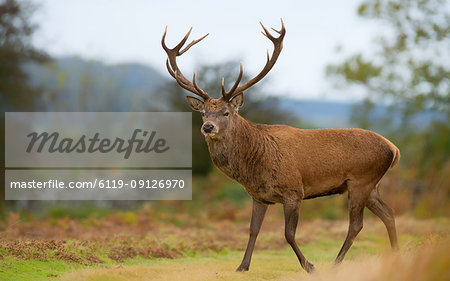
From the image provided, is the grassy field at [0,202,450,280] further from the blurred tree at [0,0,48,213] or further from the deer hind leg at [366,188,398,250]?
the blurred tree at [0,0,48,213]

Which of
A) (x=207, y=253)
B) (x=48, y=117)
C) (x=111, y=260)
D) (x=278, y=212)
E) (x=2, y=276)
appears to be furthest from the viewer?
(x=48, y=117)

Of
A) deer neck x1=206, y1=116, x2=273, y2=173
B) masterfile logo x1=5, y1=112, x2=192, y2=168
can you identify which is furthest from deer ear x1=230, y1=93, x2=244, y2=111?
masterfile logo x1=5, y1=112, x2=192, y2=168

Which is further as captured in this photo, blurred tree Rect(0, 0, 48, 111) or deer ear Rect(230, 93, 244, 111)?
blurred tree Rect(0, 0, 48, 111)

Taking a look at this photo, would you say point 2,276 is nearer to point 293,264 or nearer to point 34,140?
point 293,264

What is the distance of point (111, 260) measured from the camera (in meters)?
8.52

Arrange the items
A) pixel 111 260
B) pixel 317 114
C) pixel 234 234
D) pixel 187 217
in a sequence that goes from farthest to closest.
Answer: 1. pixel 317 114
2. pixel 187 217
3. pixel 234 234
4. pixel 111 260

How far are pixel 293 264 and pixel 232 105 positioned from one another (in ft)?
9.45

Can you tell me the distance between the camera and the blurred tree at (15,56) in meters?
22.1

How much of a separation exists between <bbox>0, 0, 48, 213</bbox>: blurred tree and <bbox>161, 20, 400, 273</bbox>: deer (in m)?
15.9

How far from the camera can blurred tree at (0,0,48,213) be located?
2214 cm

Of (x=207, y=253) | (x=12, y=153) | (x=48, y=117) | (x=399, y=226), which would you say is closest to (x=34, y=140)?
(x=12, y=153)

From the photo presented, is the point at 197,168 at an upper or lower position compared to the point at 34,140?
lower

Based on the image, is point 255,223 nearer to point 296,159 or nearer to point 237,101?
point 296,159

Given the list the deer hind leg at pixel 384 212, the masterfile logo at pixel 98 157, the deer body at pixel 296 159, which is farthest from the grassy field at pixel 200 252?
the masterfile logo at pixel 98 157
